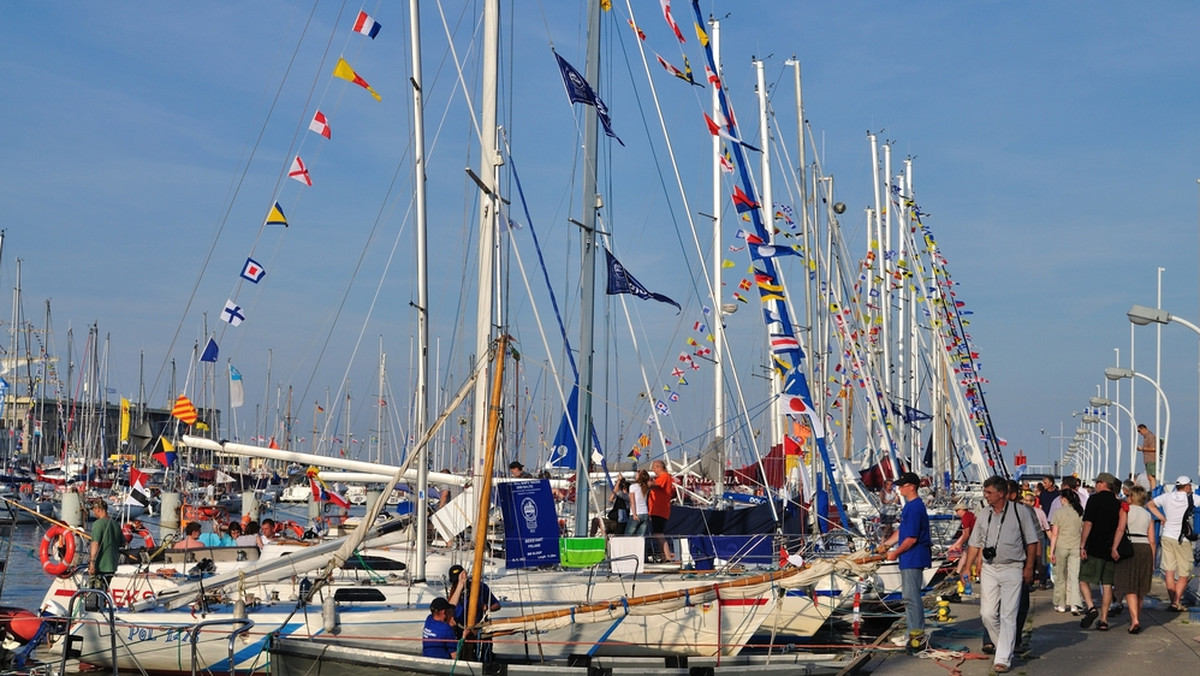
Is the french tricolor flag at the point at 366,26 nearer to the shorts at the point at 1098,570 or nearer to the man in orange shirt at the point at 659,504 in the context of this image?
the man in orange shirt at the point at 659,504

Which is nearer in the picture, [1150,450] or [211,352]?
[211,352]

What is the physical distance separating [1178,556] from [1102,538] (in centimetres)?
219

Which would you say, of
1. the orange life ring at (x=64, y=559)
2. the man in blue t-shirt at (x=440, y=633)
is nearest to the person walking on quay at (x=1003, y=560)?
the man in blue t-shirt at (x=440, y=633)

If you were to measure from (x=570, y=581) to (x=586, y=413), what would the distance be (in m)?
3.23

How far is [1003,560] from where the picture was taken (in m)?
11.1

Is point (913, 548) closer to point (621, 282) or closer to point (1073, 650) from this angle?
point (1073, 650)

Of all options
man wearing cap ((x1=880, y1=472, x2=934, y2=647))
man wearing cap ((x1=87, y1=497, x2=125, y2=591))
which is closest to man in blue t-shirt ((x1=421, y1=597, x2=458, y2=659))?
man wearing cap ((x1=880, y1=472, x2=934, y2=647))

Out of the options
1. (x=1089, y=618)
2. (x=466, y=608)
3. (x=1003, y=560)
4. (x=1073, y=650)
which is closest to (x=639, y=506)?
(x=466, y=608)

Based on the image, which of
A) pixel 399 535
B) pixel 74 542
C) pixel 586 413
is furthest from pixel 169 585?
pixel 586 413

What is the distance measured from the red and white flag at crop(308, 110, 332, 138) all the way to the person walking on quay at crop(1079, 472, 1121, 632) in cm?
1163

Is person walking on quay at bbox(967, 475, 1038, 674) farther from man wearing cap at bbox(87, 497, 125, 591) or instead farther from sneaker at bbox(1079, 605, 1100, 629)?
man wearing cap at bbox(87, 497, 125, 591)

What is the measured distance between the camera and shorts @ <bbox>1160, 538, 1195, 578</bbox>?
15047mm

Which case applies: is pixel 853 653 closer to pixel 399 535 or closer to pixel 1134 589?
pixel 1134 589

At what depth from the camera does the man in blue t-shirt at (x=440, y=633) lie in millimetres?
12159
